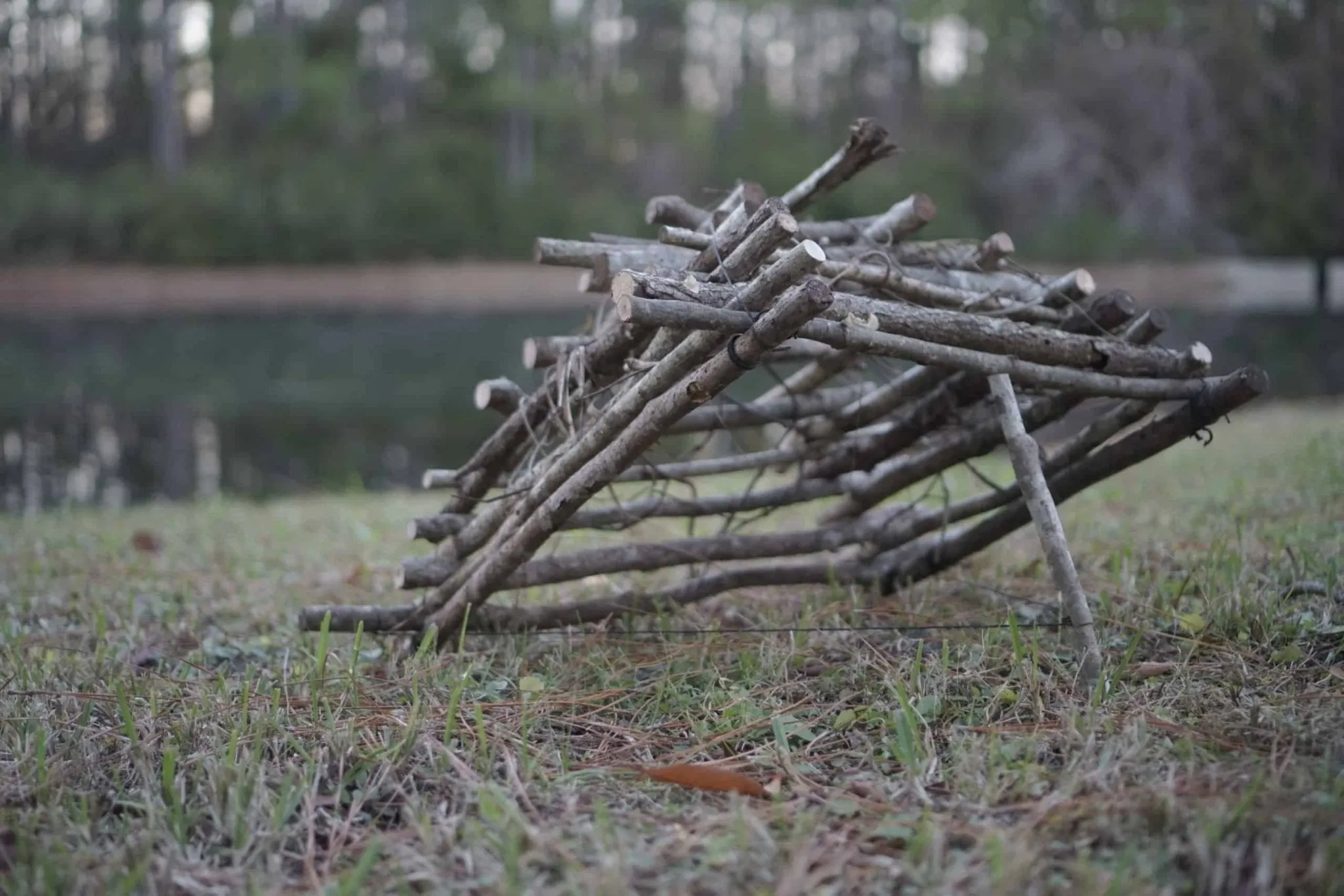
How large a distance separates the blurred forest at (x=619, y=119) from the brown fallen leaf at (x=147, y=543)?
2383cm

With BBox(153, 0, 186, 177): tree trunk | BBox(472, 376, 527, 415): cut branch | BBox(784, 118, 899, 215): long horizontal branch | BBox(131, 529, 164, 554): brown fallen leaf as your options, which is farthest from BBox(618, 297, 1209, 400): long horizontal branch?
BBox(153, 0, 186, 177): tree trunk

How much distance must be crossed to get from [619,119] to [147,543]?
129 feet

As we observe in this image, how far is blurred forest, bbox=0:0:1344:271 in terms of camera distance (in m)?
29.4

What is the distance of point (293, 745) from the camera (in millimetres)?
2668

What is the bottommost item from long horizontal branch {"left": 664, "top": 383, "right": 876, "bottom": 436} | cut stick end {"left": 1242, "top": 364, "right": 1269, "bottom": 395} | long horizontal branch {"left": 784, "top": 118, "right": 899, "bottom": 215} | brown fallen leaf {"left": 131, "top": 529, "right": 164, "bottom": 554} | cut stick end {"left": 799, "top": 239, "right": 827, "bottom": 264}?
brown fallen leaf {"left": 131, "top": 529, "right": 164, "bottom": 554}

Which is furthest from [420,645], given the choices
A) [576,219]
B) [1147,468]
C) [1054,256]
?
[576,219]

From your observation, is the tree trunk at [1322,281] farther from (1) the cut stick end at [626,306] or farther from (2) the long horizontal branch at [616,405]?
(1) the cut stick end at [626,306]

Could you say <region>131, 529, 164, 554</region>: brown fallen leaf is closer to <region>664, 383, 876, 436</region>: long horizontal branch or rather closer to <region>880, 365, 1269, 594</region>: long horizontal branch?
<region>664, 383, 876, 436</region>: long horizontal branch

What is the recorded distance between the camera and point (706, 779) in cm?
249

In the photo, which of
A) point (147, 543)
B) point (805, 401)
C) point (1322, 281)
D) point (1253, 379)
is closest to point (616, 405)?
point (805, 401)

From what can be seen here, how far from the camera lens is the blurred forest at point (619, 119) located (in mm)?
29391

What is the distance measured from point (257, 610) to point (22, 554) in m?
1.64

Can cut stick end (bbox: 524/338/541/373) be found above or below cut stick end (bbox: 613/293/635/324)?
below

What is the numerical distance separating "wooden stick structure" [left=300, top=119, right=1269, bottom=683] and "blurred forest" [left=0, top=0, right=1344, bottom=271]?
2501 centimetres
